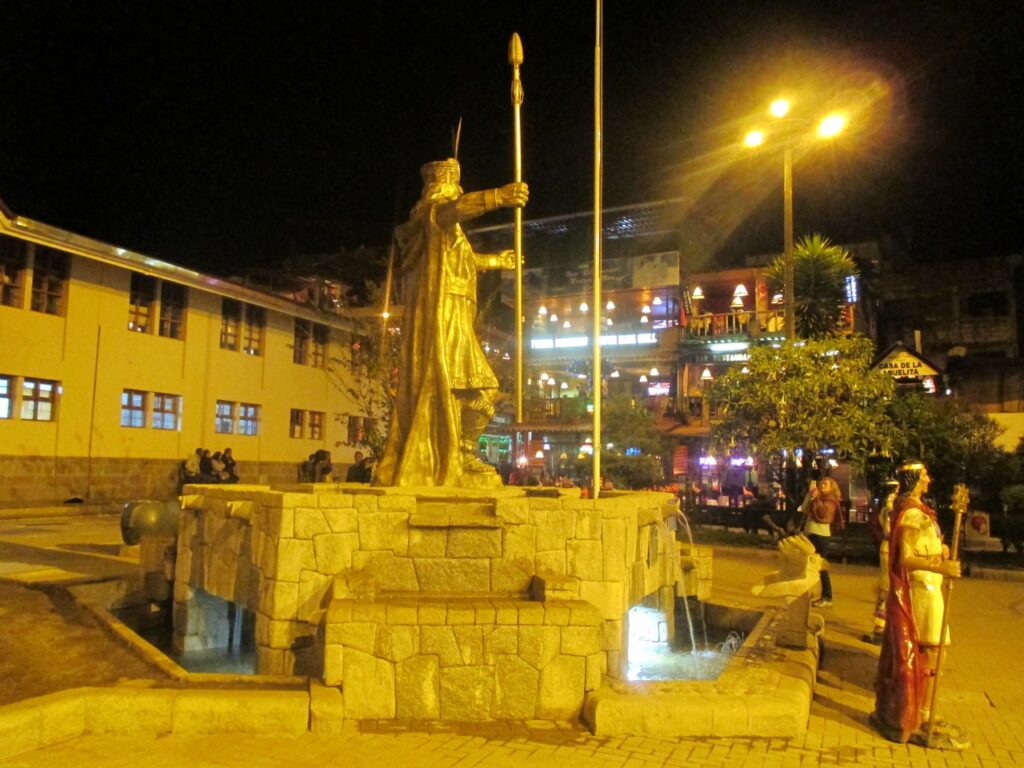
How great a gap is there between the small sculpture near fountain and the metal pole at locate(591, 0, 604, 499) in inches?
66.5

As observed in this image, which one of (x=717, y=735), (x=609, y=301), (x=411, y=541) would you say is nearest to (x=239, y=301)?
(x=609, y=301)

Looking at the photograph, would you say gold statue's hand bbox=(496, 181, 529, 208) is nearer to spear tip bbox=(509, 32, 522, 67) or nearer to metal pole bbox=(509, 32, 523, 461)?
metal pole bbox=(509, 32, 523, 461)

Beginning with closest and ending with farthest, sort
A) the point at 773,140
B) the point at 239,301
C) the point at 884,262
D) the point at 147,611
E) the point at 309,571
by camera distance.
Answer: the point at 309,571 → the point at 147,611 → the point at 773,140 → the point at 239,301 → the point at 884,262

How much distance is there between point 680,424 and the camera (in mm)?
27422

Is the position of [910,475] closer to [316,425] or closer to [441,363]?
[441,363]

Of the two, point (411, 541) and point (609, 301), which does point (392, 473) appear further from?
point (609, 301)

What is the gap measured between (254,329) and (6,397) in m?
8.66

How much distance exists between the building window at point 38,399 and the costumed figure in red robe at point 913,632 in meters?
21.1

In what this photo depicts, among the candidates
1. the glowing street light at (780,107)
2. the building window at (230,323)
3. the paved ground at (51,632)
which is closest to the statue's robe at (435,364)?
the paved ground at (51,632)

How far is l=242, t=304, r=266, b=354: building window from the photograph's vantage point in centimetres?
2647

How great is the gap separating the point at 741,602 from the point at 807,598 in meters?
2.79

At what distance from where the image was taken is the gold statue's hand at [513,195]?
689 cm

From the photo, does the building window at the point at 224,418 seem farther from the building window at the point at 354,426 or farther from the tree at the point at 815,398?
the tree at the point at 815,398

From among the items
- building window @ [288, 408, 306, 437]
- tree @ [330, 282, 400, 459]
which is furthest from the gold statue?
building window @ [288, 408, 306, 437]
